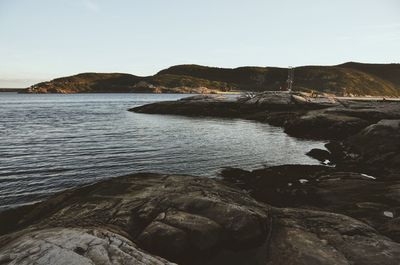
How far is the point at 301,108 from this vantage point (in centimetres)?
7131

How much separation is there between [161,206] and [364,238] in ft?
23.0

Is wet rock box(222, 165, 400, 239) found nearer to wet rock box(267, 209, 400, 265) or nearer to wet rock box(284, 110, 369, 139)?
wet rock box(267, 209, 400, 265)

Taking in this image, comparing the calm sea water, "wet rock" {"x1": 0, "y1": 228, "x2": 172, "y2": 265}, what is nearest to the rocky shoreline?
"wet rock" {"x1": 0, "y1": 228, "x2": 172, "y2": 265}

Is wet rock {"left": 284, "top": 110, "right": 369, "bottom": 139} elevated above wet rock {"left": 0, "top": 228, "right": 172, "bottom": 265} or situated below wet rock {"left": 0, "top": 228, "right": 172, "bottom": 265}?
below

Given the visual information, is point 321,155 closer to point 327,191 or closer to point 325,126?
point 327,191

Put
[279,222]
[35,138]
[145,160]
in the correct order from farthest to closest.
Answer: [35,138], [145,160], [279,222]

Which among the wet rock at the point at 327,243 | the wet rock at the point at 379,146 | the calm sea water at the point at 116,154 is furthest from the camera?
the wet rock at the point at 379,146

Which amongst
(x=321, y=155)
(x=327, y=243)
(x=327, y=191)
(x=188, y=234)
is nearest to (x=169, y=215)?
(x=188, y=234)

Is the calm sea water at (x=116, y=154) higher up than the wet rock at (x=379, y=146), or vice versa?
the wet rock at (x=379, y=146)

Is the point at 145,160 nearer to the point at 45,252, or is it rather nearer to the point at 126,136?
the point at 126,136

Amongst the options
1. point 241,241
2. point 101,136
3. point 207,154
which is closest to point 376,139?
point 207,154

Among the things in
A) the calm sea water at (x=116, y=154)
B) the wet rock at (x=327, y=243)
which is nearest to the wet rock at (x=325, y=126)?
the calm sea water at (x=116, y=154)

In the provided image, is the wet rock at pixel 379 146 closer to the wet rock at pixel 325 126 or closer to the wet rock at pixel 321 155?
the wet rock at pixel 321 155

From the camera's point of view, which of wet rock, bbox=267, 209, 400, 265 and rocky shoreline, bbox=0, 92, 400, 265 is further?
wet rock, bbox=267, 209, 400, 265
